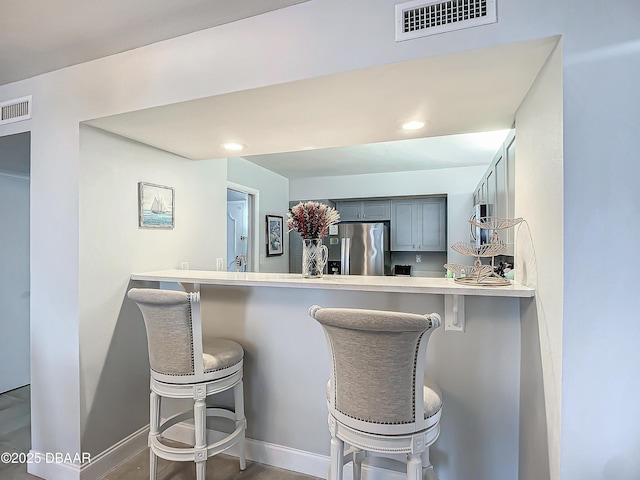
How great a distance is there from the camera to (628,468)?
1102mm

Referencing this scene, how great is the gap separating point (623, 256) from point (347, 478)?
1.71 metres

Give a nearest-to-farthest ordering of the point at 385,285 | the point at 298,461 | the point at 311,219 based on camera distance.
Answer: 1. the point at 385,285
2. the point at 311,219
3. the point at 298,461

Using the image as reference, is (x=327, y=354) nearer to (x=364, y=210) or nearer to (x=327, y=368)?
(x=327, y=368)

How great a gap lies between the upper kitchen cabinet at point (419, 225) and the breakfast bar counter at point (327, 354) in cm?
340

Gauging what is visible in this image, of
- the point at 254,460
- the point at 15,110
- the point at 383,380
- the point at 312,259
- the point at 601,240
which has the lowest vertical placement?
the point at 254,460

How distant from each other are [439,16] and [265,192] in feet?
12.1

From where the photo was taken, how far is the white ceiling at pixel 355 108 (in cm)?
134

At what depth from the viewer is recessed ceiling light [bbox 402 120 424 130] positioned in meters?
1.91

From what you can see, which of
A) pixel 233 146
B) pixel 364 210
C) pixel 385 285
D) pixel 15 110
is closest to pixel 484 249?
pixel 385 285

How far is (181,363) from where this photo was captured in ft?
5.75

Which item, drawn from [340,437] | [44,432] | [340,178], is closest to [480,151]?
[340,178]

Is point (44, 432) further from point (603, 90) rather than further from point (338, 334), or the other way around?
point (603, 90)

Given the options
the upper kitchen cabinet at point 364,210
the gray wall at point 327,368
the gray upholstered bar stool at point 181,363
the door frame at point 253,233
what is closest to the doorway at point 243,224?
the door frame at point 253,233

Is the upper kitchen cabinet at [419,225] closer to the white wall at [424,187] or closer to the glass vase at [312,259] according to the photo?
the white wall at [424,187]
